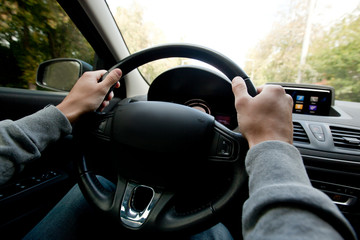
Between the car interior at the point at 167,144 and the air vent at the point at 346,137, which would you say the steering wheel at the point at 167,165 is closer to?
the car interior at the point at 167,144

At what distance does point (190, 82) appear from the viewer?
123 cm

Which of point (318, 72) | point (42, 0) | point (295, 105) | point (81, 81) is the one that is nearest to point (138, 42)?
point (42, 0)

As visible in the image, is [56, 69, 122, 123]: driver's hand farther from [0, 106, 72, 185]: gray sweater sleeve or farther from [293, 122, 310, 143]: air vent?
[293, 122, 310, 143]: air vent

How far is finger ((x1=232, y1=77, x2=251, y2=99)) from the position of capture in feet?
2.16

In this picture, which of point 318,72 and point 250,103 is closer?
point 250,103

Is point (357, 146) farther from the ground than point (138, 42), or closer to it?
closer to it

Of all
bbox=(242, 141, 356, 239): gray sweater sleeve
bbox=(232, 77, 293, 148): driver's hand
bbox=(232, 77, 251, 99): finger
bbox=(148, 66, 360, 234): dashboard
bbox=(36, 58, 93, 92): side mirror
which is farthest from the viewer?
bbox=(36, 58, 93, 92): side mirror

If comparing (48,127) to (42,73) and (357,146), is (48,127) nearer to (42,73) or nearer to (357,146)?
(42,73)

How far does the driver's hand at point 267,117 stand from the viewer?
0.56 m

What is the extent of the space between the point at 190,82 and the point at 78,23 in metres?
0.88

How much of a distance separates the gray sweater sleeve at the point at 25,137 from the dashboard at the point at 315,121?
0.66m

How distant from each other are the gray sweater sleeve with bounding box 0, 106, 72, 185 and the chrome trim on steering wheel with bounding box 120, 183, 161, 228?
0.33 meters

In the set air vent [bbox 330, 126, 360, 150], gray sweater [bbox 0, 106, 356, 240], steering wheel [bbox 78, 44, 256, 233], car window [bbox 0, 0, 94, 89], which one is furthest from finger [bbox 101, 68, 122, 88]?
air vent [bbox 330, 126, 360, 150]

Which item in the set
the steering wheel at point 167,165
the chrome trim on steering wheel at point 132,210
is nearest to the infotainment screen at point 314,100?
the steering wheel at point 167,165
